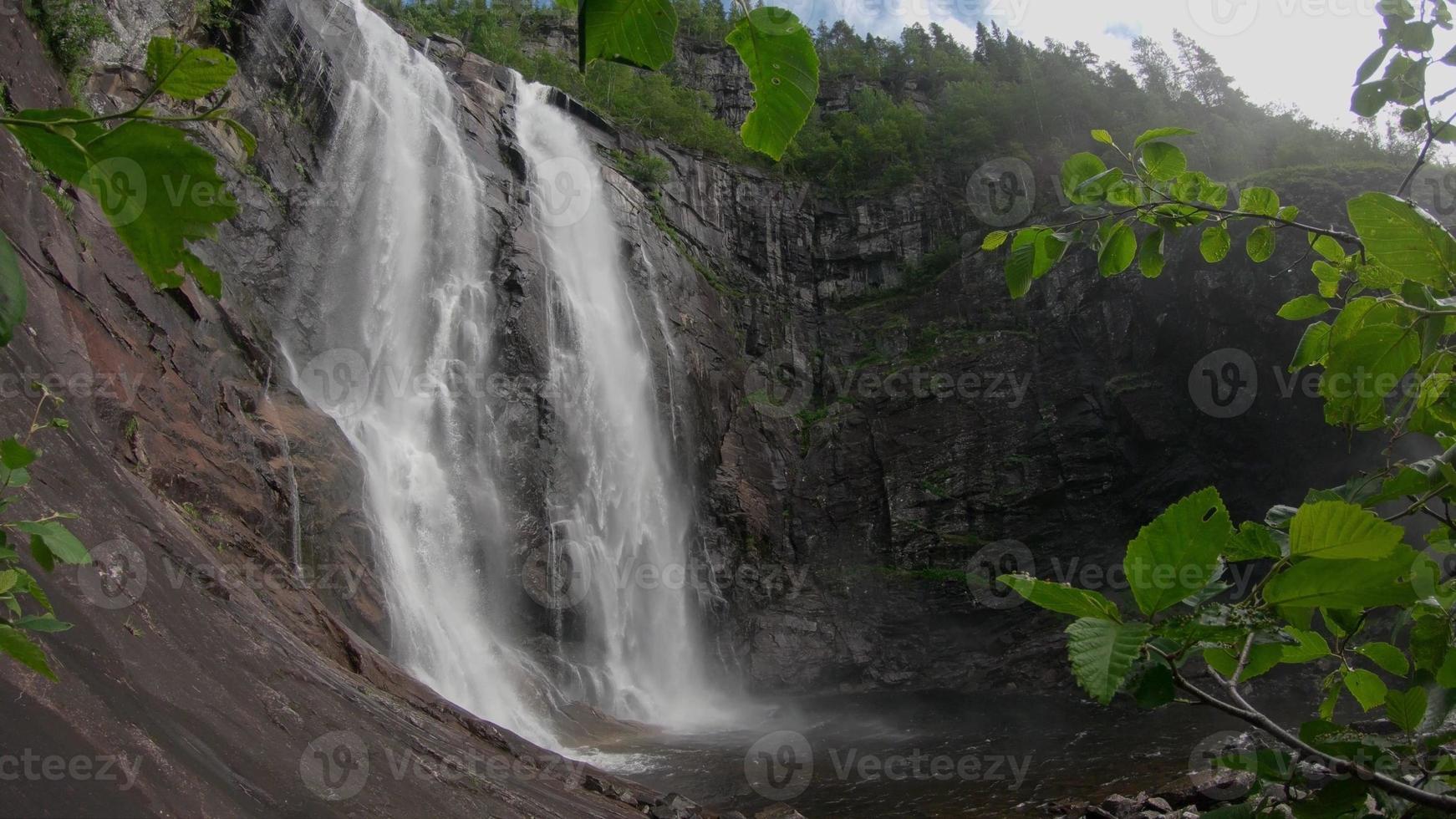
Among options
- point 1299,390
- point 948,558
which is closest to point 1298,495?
point 1299,390

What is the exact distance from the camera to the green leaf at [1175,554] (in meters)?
0.92

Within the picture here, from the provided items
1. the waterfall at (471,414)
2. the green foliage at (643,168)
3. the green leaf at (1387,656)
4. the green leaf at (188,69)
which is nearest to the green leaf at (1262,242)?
the green leaf at (1387,656)

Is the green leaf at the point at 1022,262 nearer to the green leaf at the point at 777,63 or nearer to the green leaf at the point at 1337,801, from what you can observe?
the green leaf at the point at 777,63

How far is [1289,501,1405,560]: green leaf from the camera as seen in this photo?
915mm

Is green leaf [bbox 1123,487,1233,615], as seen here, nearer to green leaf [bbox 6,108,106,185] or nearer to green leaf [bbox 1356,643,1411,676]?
green leaf [bbox 1356,643,1411,676]

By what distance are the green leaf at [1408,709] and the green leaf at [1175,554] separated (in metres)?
0.56

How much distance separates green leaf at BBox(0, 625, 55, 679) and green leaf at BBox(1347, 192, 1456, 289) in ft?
5.39

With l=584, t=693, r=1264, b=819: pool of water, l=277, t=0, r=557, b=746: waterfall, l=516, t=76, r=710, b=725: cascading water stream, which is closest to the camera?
l=584, t=693, r=1264, b=819: pool of water

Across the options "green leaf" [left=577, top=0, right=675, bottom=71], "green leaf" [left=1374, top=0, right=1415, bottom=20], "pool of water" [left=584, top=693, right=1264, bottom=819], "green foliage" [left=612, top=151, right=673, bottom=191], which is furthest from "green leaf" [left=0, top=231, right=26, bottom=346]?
"green foliage" [left=612, top=151, right=673, bottom=191]

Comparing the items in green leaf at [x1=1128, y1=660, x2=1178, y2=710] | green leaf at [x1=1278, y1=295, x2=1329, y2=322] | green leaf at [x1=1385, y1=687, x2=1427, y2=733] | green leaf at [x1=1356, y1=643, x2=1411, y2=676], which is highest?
green leaf at [x1=1278, y1=295, x2=1329, y2=322]

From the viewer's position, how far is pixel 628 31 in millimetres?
840

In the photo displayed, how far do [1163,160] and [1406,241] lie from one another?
0.44 m

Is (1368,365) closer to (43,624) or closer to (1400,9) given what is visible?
(1400,9)

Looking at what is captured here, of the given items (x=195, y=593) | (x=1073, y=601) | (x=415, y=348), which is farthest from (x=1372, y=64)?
(x=415, y=348)
